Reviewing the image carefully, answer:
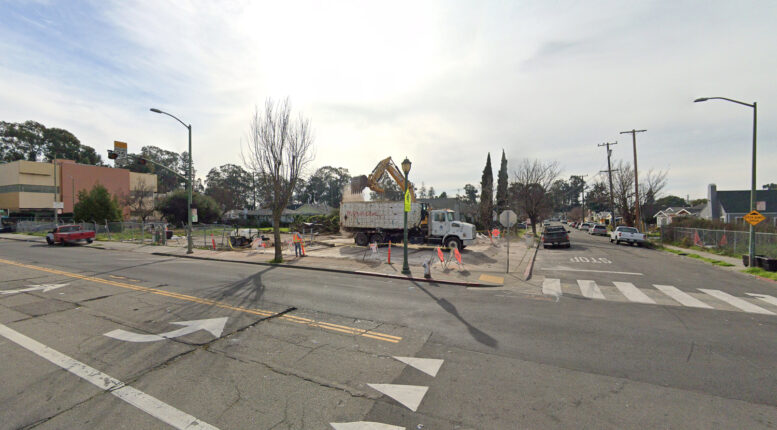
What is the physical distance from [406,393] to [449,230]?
18.9 m

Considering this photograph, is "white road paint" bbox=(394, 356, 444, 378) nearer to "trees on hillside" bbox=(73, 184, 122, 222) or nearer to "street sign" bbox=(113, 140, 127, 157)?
"street sign" bbox=(113, 140, 127, 157)

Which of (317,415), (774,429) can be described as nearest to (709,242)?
(774,429)

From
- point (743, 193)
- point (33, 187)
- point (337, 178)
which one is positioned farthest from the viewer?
point (337, 178)

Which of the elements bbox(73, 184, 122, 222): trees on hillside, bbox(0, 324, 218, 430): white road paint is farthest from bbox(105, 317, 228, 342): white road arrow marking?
bbox(73, 184, 122, 222): trees on hillside

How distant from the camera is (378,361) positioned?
5.13 meters

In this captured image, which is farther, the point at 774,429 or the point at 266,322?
the point at 266,322

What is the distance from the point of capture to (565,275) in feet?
44.1

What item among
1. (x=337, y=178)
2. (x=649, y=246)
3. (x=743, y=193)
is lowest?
(x=649, y=246)

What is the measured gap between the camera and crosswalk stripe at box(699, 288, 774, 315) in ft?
26.6

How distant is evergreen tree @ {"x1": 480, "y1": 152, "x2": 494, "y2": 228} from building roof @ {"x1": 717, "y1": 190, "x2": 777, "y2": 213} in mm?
29989

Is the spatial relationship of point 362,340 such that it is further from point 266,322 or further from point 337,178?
point 337,178

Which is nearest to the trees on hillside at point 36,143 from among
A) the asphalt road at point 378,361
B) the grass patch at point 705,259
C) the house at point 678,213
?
the asphalt road at point 378,361

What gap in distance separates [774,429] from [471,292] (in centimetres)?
711

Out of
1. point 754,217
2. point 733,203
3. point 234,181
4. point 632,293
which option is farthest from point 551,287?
point 234,181
